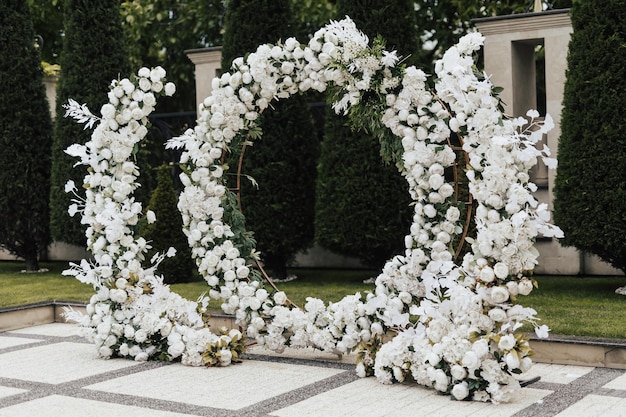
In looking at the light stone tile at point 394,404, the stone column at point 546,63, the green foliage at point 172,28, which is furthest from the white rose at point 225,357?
the green foliage at point 172,28

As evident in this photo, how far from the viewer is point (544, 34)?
10117 millimetres

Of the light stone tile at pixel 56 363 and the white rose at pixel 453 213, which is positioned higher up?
the white rose at pixel 453 213

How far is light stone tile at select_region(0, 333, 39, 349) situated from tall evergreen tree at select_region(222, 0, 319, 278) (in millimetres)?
3179

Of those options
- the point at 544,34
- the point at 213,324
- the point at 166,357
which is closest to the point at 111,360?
the point at 166,357

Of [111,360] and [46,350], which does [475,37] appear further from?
[46,350]

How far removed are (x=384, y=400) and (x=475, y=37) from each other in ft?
7.78

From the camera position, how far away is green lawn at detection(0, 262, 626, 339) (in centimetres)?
693

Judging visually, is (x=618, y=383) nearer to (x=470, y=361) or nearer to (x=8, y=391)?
(x=470, y=361)

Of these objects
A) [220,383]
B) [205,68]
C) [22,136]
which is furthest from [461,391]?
[22,136]

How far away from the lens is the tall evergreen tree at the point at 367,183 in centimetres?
967

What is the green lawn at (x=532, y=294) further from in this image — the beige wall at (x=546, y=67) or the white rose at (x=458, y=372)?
the white rose at (x=458, y=372)

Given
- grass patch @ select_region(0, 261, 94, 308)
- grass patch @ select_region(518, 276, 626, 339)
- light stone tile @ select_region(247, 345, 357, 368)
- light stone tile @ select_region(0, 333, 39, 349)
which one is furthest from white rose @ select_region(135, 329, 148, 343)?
grass patch @ select_region(518, 276, 626, 339)

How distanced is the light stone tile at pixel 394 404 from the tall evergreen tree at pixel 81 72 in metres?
7.18

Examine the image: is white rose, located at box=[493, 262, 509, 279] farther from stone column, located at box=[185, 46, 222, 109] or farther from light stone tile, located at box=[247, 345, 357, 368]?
stone column, located at box=[185, 46, 222, 109]
